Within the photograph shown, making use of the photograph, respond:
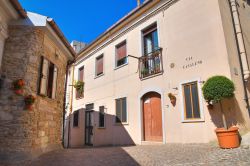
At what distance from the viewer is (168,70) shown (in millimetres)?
8555

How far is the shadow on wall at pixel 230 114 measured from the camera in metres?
6.52

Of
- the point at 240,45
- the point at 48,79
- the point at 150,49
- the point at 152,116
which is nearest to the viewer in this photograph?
the point at 48,79

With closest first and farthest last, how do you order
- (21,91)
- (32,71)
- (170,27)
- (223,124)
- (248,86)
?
(21,91), (32,71), (223,124), (248,86), (170,27)

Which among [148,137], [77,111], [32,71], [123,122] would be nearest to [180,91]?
[148,137]

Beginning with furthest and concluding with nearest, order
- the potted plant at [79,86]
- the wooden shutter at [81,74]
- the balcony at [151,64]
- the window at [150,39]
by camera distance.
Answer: the wooden shutter at [81,74], the potted plant at [79,86], the window at [150,39], the balcony at [151,64]

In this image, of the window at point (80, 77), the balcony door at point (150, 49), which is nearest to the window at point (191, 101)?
the balcony door at point (150, 49)

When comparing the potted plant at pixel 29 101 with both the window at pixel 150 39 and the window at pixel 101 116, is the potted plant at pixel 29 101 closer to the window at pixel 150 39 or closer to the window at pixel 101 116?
the window at pixel 150 39

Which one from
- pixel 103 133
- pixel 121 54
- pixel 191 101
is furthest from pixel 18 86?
pixel 103 133

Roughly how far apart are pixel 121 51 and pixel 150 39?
2.18 metres

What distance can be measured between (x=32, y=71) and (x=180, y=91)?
509 cm

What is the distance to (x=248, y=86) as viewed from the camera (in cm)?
745

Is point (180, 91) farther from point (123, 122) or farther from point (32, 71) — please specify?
point (32, 71)

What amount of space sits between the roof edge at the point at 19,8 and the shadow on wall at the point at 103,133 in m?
6.73

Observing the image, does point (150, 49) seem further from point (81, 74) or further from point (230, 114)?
point (81, 74)
